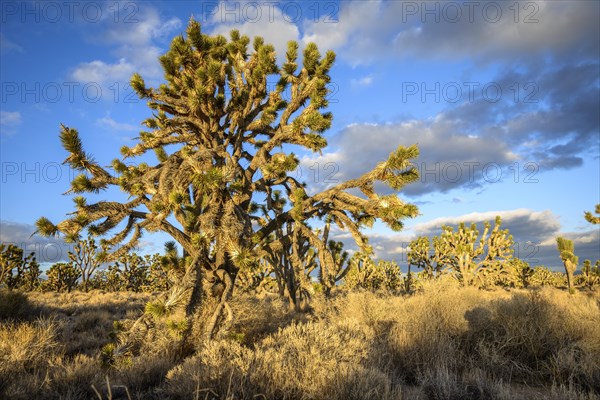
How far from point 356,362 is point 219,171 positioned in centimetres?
388

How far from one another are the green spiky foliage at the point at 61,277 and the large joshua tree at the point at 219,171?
21119 mm

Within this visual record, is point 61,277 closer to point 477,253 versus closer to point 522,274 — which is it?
point 477,253

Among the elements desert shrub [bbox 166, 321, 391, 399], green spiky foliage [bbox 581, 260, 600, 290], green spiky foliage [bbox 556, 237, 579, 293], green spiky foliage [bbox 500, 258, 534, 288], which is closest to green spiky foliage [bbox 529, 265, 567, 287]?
green spiky foliage [bbox 500, 258, 534, 288]

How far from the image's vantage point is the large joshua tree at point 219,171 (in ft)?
21.2

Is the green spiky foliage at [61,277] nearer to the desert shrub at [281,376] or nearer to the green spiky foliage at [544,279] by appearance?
the desert shrub at [281,376]

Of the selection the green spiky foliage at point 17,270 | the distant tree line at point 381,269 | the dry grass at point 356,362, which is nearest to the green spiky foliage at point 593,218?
the distant tree line at point 381,269

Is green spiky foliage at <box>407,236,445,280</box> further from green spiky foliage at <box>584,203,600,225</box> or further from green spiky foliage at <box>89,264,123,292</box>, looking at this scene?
green spiky foliage at <box>89,264,123,292</box>

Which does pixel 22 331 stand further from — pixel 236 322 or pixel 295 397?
pixel 295 397

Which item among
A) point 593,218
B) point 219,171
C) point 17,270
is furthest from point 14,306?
point 593,218

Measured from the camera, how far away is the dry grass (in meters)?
3.96

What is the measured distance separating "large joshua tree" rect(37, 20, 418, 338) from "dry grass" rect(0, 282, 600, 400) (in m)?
1.50

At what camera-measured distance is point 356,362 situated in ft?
15.2

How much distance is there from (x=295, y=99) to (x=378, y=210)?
335 centimetres

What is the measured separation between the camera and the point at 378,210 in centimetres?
715
